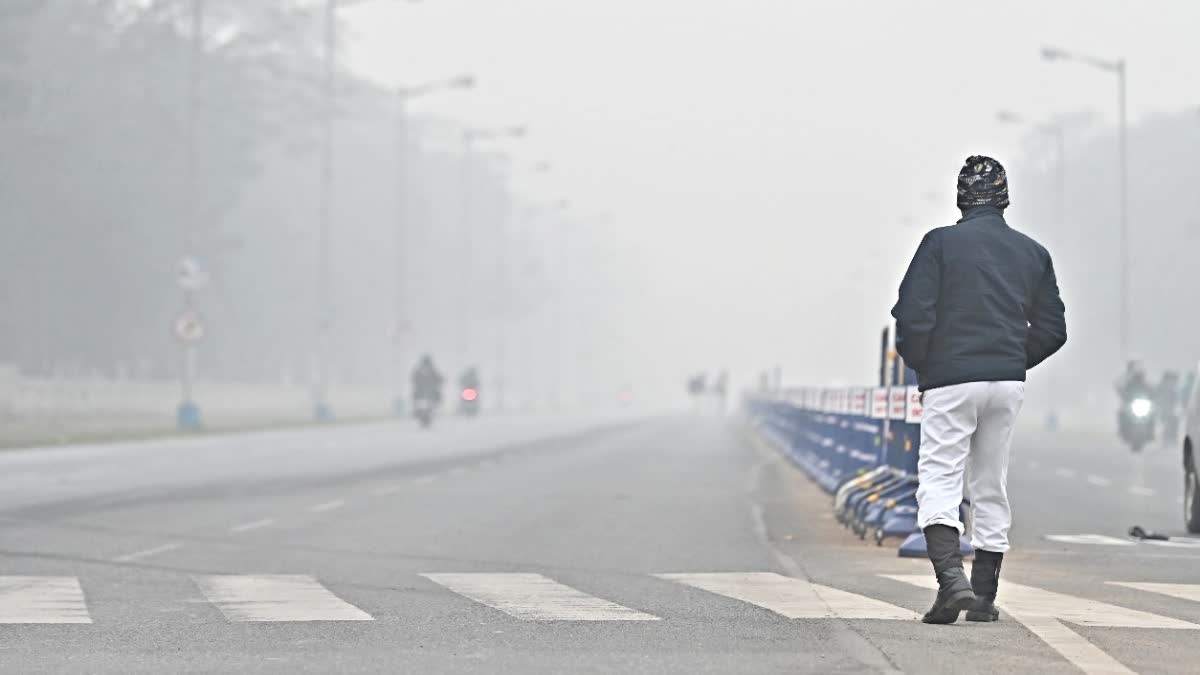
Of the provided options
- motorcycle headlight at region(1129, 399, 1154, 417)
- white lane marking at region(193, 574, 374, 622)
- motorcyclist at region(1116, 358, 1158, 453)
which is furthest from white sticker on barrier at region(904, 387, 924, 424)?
motorcycle headlight at region(1129, 399, 1154, 417)

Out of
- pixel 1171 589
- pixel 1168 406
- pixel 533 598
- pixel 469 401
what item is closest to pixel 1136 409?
pixel 1168 406

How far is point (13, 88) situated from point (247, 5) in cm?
4197

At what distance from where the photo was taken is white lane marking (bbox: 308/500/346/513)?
2160 cm

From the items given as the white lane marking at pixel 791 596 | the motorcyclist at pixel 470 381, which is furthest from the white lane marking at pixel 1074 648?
the motorcyclist at pixel 470 381

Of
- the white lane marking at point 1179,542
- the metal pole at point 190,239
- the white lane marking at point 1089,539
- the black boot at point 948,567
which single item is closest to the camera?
the black boot at point 948,567

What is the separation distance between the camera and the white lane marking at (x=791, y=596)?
1107 cm

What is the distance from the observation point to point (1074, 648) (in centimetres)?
956

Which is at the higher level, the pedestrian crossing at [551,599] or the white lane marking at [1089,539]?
the white lane marking at [1089,539]

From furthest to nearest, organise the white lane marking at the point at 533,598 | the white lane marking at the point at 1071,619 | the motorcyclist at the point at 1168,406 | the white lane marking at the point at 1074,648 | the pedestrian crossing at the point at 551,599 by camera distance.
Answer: the motorcyclist at the point at 1168,406 → the white lane marking at the point at 533,598 → the pedestrian crossing at the point at 551,599 → the white lane marking at the point at 1071,619 → the white lane marking at the point at 1074,648

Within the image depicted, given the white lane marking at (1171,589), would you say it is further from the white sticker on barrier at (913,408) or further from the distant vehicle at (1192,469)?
the distant vehicle at (1192,469)

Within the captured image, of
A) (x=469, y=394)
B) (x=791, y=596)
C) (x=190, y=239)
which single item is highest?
(x=190, y=239)

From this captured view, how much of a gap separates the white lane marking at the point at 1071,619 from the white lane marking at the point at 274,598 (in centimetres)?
319

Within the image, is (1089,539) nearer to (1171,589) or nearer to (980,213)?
(1171,589)

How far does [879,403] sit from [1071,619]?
9065mm
